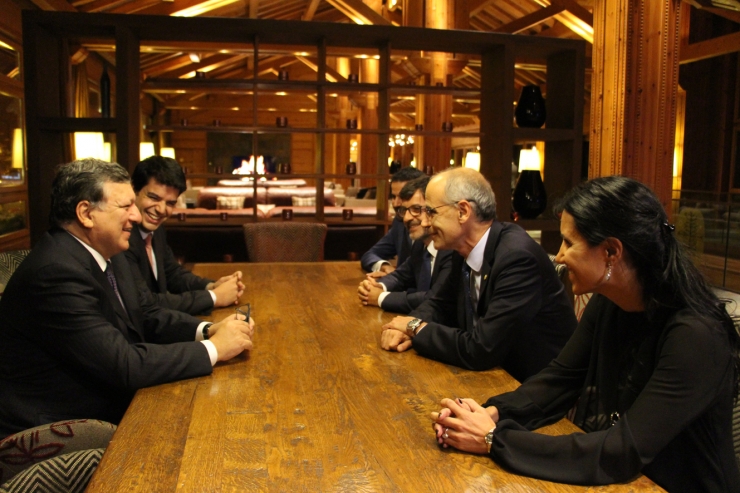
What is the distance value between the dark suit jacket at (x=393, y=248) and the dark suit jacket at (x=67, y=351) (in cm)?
226

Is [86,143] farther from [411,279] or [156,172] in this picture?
[411,279]

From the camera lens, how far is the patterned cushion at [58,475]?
54.3 inches

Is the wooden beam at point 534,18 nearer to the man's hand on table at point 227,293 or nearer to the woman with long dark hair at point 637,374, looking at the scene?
the man's hand on table at point 227,293

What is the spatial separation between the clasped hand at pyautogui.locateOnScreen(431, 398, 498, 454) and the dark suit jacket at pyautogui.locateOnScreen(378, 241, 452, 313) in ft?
4.19

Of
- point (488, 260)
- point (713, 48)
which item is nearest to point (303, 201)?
point (713, 48)

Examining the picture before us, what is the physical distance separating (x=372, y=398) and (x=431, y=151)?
7.74 metres

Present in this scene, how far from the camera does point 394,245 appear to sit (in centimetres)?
457

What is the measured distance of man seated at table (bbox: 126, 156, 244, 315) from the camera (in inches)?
121

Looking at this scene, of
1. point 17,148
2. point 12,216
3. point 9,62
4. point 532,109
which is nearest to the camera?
point 532,109

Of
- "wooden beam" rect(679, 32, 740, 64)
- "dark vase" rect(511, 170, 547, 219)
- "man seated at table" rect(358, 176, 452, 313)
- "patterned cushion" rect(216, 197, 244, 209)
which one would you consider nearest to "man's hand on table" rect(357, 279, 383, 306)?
"man seated at table" rect(358, 176, 452, 313)

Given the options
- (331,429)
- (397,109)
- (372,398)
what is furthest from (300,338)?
(397,109)

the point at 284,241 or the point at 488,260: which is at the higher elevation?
the point at 488,260

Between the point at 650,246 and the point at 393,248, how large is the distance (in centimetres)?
312

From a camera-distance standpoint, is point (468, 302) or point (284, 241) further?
point (284, 241)
